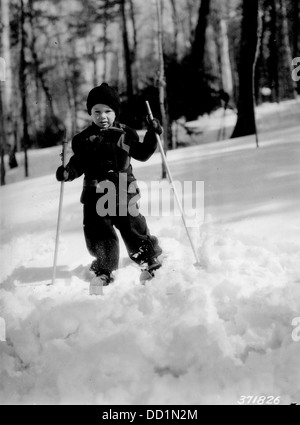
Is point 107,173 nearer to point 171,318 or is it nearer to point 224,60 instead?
point 171,318

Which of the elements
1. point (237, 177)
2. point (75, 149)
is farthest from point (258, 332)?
point (237, 177)

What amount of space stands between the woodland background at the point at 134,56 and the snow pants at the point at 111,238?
14.5ft

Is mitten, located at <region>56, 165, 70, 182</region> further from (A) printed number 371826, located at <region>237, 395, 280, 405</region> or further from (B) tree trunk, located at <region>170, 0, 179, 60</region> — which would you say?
(B) tree trunk, located at <region>170, 0, 179, 60</region>

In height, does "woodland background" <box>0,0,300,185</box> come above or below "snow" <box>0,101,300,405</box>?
above

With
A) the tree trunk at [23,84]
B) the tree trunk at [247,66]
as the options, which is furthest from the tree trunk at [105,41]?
the tree trunk at [247,66]

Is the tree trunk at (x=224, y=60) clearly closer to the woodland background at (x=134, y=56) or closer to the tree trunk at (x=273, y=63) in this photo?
the woodland background at (x=134, y=56)

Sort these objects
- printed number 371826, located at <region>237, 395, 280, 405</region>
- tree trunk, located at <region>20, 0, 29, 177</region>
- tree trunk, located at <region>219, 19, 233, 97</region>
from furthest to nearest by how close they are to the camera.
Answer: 1. tree trunk, located at <region>219, 19, 233, 97</region>
2. tree trunk, located at <region>20, 0, 29, 177</region>
3. printed number 371826, located at <region>237, 395, 280, 405</region>

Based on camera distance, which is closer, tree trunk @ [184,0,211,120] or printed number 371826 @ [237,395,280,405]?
printed number 371826 @ [237,395,280,405]

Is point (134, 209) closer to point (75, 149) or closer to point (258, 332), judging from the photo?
point (75, 149)

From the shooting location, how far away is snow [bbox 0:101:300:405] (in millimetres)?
1929

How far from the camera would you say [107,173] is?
2.75 m

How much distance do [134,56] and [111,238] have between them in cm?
958

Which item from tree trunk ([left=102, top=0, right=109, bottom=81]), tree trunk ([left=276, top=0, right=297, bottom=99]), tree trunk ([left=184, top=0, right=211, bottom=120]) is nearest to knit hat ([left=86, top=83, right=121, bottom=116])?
tree trunk ([left=184, top=0, right=211, bottom=120])
